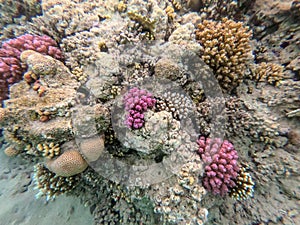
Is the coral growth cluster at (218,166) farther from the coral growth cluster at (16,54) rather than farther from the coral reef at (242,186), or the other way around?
the coral growth cluster at (16,54)

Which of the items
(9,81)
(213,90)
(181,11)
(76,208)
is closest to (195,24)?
(181,11)

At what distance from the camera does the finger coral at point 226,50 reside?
9.82 ft

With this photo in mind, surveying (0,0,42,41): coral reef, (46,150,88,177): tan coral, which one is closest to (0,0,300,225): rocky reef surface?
(46,150,88,177): tan coral

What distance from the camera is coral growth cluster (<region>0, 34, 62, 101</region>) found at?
3141 mm

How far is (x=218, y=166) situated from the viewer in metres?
2.74

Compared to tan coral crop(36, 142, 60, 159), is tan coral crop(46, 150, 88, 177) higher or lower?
lower

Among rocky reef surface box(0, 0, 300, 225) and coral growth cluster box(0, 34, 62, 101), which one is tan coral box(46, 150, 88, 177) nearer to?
rocky reef surface box(0, 0, 300, 225)

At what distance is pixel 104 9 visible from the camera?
3.47 metres

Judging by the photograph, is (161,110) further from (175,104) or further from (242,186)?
(242,186)

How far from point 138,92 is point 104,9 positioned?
218 cm

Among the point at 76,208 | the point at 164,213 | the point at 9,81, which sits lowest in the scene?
the point at 76,208

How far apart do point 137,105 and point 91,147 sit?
0.97 m

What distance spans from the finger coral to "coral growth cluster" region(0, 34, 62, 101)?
2914 mm

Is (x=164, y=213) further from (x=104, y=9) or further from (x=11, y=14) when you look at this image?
(x=11, y=14)
